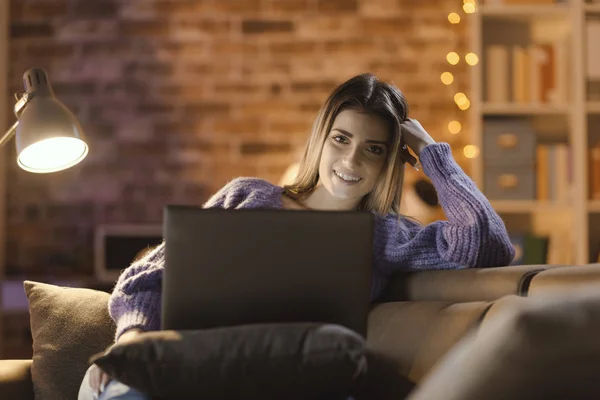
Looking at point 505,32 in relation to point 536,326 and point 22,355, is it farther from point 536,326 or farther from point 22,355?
point 536,326

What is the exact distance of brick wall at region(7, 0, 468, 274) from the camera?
451cm

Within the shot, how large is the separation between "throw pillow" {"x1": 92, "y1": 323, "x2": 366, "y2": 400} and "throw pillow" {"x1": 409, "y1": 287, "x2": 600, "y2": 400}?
11.6 inches

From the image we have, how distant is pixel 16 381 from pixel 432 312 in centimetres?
89

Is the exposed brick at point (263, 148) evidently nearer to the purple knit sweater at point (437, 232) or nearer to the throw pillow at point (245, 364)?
the purple knit sweater at point (437, 232)

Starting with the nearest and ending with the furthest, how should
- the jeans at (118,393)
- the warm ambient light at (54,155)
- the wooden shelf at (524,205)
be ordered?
the jeans at (118,393) → the warm ambient light at (54,155) → the wooden shelf at (524,205)

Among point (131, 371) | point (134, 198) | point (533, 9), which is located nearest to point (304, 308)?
point (131, 371)

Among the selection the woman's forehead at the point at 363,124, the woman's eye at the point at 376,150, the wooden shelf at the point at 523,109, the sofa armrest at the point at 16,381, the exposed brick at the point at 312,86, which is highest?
the exposed brick at the point at 312,86

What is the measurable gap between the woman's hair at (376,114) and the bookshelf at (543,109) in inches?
70.7

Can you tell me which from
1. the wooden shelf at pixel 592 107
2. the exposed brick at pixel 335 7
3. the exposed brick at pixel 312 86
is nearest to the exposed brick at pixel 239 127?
the exposed brick at pixel 312 86

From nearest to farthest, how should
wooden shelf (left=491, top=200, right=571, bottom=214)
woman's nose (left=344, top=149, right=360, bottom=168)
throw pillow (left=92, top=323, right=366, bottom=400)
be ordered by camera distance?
throw pillow (left=92, top=323, right=366, bottom=400), woman's nose (left=344, top=149, right=360, bottom=168), wooden shelf (left=491, top=200, right=571, bottom=214)

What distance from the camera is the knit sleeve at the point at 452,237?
1881mm

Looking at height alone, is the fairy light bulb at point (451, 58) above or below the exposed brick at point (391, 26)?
below

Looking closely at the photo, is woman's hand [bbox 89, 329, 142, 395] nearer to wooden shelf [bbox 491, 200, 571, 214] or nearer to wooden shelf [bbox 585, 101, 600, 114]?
wooden shelf [bbox 491, 200, 571, 214]

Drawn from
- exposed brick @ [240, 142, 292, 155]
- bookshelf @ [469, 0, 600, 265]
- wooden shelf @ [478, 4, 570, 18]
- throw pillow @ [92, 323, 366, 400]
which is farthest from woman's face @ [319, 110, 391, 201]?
exposed brick @ [240, 142, 292, 155]
